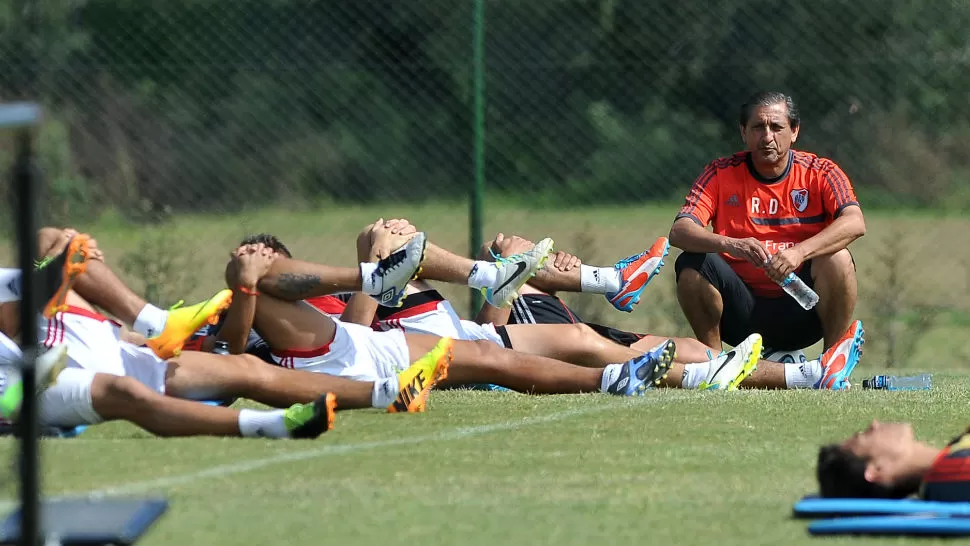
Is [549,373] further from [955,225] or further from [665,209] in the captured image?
[955,225]

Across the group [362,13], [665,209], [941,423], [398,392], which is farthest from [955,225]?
[398,392]

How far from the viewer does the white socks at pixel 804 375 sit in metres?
7.27

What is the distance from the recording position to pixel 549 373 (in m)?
6.44

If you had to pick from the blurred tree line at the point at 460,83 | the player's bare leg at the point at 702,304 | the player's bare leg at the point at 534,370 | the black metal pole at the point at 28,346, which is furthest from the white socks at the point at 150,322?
the blurred tree line at the point at 460,83

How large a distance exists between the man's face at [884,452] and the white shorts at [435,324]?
9.25 feet

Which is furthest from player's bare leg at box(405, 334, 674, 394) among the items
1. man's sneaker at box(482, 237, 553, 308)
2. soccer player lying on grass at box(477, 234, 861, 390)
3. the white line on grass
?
soccer player lying on grass at box(477, 234, 861, 390)

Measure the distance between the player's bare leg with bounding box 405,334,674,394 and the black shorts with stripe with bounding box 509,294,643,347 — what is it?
0.66 m

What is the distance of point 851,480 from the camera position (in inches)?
161

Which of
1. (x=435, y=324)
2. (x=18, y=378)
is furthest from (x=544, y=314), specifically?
(x=18, y=378)

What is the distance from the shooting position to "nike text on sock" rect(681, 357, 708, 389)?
698 centimetres

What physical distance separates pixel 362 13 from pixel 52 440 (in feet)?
19.2

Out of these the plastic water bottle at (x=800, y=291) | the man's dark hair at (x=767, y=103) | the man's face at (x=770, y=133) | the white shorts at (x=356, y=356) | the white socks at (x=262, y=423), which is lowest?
the white socks at (x=262, y=423)

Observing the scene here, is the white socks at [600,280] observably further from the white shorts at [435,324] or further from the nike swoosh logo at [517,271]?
the nike swoosh logo at [517,271]

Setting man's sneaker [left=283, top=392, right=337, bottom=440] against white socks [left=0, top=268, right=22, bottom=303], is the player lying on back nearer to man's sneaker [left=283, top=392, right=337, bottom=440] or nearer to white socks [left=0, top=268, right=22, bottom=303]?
man's sneaker [left=283, top=392, right=337, bottom=440]
